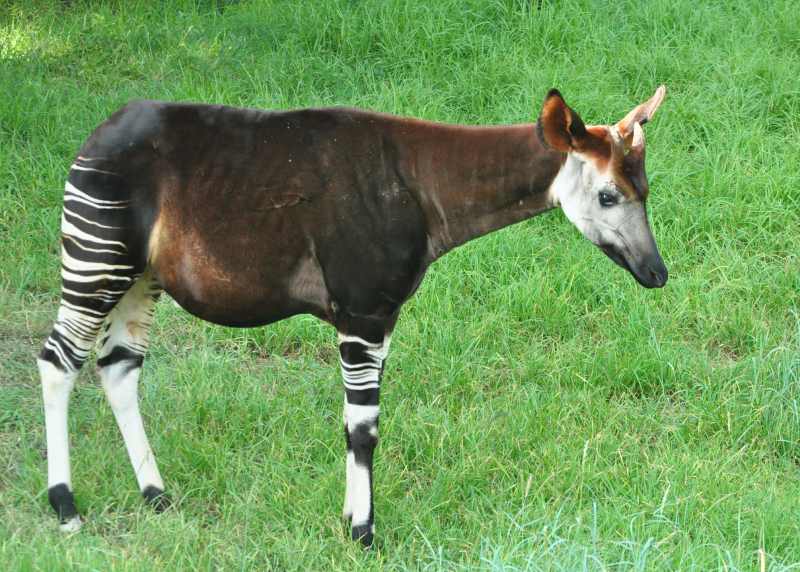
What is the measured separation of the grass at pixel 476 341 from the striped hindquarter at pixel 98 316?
16 cm

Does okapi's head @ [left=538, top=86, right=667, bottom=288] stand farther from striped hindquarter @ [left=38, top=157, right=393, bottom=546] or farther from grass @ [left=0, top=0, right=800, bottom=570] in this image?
grass @ [left=0, top=0, right=800, bottom=570]

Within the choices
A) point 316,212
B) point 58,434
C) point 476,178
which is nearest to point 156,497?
point 58,434

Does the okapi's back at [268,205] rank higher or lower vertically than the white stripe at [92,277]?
higher

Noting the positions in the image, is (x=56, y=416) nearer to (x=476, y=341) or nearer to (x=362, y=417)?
(x=362, y=417)

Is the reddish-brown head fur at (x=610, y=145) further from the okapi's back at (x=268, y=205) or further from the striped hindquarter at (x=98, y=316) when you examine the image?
the striped hindquarter at (x=98, y=316)

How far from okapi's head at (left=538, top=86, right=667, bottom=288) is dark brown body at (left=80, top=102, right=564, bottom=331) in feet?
0.32

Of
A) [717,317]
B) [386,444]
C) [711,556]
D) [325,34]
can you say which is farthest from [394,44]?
[711,556]

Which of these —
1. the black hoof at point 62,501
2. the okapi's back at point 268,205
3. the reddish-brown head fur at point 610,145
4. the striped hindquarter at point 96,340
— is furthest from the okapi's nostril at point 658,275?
the black hoof at point 62,501

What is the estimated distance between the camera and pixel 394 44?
727 cm

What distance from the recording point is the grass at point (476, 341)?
4004 mm

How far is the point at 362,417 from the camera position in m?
3.93

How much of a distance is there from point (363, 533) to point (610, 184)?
4.70 feet

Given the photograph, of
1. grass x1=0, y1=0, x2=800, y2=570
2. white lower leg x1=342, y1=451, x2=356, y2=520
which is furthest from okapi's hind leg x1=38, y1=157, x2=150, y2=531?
white lower leg x1=342, y1=451, x2=356, y2=520

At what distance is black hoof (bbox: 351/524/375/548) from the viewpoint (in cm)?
396
